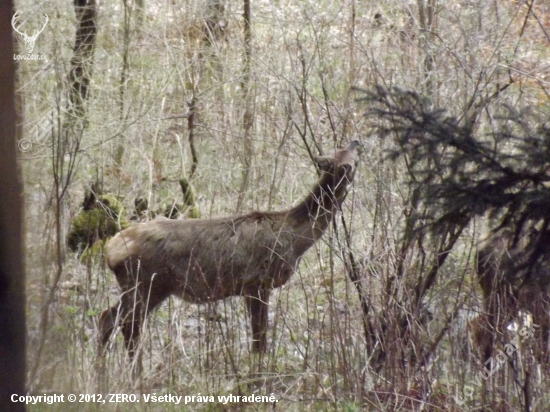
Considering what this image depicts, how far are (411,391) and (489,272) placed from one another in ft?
5.06

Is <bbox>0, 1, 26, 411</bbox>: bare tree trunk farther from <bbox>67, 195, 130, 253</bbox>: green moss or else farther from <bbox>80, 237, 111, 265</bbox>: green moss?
<bbox>67, 195, 130, 253</bbox>: green moss

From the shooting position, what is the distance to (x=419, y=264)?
657 centimetres

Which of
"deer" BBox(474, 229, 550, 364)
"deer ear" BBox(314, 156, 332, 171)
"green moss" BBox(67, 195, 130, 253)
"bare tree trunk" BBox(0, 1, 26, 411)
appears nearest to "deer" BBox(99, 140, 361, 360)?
"deer ear" BBox(314, 156, 332, 171)

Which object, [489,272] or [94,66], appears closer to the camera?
[489,272]

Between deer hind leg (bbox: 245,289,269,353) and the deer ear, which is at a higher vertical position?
the deer ear

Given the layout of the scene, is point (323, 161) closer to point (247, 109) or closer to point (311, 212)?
point (311, 212)

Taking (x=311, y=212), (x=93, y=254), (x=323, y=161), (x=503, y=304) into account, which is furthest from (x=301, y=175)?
(x=503, y=304)

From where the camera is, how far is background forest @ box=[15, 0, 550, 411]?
4230 mm

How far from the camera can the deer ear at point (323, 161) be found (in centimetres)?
765

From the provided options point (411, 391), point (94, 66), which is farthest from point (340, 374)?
point (94, 66)

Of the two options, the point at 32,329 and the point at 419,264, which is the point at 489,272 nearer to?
the point at 419,264

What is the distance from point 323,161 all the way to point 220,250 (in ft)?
4.50

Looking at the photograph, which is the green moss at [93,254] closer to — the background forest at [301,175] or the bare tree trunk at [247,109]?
the background forest at [301,175]

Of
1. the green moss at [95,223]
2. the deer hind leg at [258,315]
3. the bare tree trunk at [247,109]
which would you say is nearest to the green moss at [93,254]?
the green moss at [95,223]
